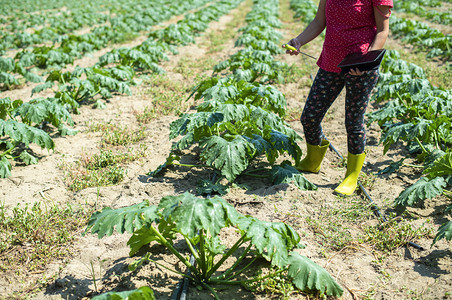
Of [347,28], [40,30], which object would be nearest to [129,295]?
[347,28]

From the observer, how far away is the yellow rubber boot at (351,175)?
3.76 meters

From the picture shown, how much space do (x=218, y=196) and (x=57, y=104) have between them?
3033 mm

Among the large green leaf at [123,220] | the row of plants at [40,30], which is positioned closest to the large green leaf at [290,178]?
the large green leaf at [123,220]

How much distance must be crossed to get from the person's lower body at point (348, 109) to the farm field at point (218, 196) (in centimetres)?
21

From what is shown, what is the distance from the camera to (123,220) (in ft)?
7.46

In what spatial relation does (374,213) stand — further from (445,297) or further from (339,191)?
(445,297)

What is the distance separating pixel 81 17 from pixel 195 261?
52.2 feet

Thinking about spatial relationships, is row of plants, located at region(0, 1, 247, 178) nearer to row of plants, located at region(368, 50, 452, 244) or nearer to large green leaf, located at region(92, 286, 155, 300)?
large green leaf, located at region(92, 286, 155, 300)

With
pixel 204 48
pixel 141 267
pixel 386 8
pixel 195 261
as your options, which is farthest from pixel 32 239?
pixel 204 48

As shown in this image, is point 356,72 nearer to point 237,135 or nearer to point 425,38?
point 237,135

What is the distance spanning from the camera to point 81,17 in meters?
16.2

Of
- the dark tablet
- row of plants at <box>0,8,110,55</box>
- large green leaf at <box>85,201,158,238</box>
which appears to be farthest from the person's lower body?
row of plants at <box>0,8,110,55</box>

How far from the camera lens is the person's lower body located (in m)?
3.37

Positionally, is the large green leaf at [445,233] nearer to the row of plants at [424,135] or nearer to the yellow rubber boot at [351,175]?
the row of plants at [424,135]
